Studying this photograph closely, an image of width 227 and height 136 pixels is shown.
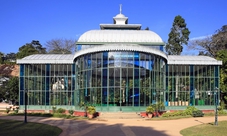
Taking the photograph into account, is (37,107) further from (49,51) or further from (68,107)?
(49,51)

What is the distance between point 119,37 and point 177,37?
2710 cm

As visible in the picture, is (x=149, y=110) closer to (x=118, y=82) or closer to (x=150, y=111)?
(x=150, y=111)

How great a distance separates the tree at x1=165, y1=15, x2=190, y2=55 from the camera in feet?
203

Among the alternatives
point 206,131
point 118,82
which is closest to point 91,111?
point 118,82

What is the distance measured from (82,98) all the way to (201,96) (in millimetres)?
14323

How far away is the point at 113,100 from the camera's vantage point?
102 ft

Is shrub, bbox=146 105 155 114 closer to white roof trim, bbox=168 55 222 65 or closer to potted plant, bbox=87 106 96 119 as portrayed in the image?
potted plant, bbox=87 106 96 119

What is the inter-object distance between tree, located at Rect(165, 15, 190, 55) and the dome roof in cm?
2279

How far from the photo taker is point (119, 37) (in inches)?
1524

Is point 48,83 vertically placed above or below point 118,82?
below

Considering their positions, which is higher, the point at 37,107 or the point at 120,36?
the point at 120,36

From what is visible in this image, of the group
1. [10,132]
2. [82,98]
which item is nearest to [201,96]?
[82,98]

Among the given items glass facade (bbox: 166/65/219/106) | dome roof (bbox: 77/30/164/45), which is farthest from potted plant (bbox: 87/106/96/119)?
glass facade (bbox: 166/65/219/106)

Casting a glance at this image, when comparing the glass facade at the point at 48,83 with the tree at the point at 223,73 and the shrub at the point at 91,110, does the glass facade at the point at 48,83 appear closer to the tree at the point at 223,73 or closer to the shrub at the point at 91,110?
the shrub at the point at 91,110
